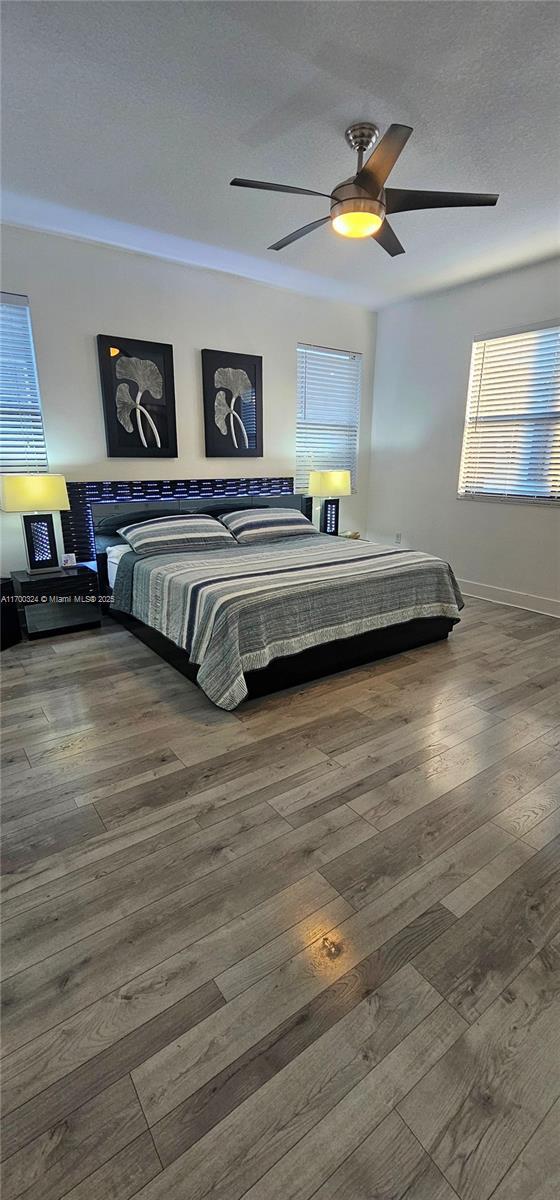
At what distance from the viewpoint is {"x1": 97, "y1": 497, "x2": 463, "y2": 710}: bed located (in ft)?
8.67

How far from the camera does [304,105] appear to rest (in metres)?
2.24

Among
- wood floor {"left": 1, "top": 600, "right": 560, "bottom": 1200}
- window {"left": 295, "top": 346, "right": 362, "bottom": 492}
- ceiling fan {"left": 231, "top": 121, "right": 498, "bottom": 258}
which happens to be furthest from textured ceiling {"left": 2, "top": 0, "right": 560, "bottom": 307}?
wood floor {"left": 1, "top": 600, "right": 560, "bottom": 1200}

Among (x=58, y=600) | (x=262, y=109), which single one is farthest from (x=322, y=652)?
(x=262, y=109)

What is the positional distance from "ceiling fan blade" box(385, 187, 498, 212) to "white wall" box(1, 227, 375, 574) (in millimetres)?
2335

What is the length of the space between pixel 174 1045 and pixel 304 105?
3401mm

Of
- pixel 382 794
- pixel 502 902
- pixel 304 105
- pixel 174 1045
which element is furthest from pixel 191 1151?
pixel 304 105

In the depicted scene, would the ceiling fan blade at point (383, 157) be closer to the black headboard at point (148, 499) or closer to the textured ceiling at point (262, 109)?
the textured ceiling at point (262, 109)

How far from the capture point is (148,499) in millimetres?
4309

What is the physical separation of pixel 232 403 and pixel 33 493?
2.01 m

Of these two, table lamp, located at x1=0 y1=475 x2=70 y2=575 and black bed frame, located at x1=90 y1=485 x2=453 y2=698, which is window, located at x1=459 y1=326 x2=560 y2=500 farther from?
table lamp, located at x1=0 y1=475 x2=70 y2=575

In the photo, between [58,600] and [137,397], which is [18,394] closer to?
[137,397]

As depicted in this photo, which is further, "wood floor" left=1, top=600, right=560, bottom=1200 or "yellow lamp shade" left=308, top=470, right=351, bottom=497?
"yellow lamp shade" left=308, top=470, right=351, bottom=497

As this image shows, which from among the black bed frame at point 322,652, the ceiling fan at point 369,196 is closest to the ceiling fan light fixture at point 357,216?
the ceiling fan at point 369,196

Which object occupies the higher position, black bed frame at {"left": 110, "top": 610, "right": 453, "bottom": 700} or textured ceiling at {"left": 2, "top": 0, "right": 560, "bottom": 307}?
textured ceiling at {"left": 2, "top": 0, "right": 560, "bottom": 307}
